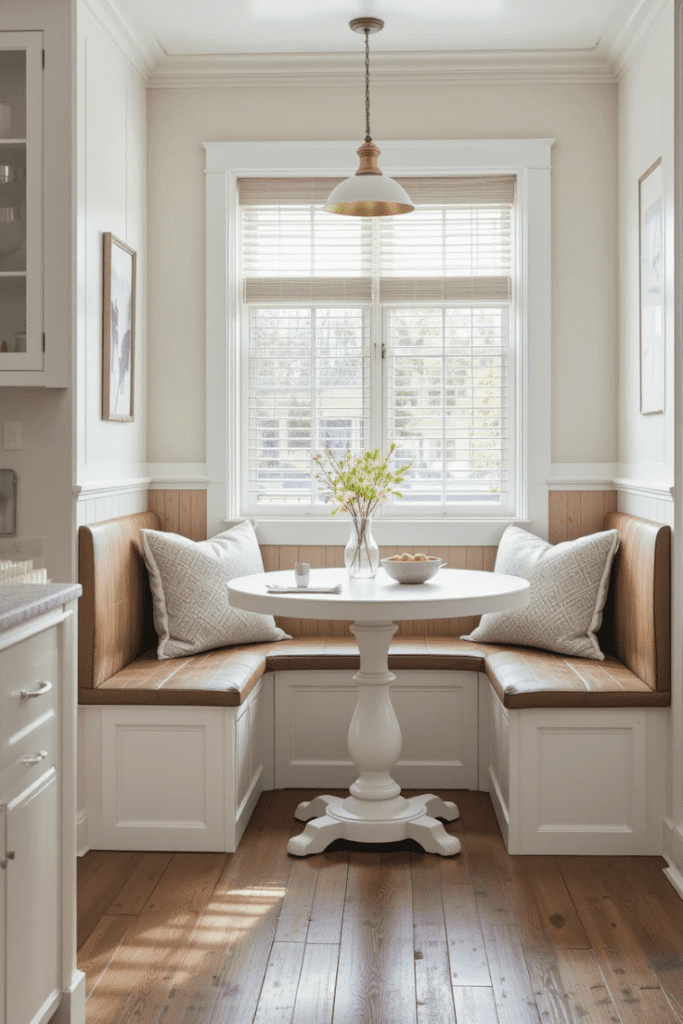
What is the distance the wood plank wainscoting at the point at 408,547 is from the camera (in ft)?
14.0

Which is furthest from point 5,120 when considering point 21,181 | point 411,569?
point 411,569

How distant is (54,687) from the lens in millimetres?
2154

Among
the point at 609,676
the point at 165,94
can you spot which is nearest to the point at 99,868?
the point at 609,676

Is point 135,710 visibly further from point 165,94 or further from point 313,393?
point 165,94

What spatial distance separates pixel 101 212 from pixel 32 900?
246 centimetres

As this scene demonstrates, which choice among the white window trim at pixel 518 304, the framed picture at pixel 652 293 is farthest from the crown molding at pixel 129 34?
the framed picture at pixel 652 293

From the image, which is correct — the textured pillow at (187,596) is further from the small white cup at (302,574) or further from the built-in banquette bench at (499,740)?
the small white cup at (302,574)

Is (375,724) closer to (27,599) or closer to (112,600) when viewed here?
(112,600)

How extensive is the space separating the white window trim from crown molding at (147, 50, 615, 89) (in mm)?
263

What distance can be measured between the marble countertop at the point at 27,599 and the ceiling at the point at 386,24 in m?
2.53

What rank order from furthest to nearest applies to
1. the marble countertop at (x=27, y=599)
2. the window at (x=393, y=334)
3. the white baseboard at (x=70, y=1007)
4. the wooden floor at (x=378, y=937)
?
the window at (x=393, y=334)
the wooden floor at (x=378, y=937)
the white baseboard at (x=70, y=1007)
the marble countertop at (x=27, y=599)

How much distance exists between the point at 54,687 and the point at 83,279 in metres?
1.72

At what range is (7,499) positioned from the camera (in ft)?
10.6

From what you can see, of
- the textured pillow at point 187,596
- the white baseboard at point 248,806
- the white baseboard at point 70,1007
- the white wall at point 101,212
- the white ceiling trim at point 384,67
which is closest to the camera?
the white baseboard at point 70,1007
